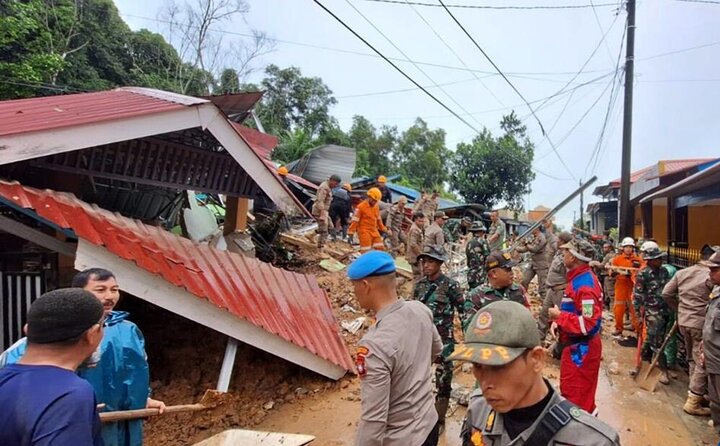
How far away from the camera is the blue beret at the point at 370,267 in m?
2.16

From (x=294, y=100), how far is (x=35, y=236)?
2988cm

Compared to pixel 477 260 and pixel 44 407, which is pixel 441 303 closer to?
pixel 44 407

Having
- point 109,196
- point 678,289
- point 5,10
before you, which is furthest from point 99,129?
point 5,10

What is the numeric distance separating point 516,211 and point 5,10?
29.2 m

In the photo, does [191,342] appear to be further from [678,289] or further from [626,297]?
[626,297]

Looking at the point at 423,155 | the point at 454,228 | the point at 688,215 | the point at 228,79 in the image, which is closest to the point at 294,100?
the point at 228,79

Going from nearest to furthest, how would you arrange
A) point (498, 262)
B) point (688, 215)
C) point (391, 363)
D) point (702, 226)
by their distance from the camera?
point (391, 363)
point (498, 262)
point (702, 226)
point (688, 215)

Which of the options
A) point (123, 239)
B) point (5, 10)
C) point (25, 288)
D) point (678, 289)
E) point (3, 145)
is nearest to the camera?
point (3, 145)

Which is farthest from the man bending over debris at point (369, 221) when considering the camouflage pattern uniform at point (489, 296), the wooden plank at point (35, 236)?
the wooden plank at point (35, 236)

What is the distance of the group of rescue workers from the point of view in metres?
1.27

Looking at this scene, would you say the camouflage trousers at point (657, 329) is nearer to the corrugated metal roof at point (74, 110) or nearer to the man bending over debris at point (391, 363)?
the man bending over debris at point (391, 363)

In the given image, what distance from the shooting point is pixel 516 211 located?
27.8 meters

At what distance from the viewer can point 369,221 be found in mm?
9641

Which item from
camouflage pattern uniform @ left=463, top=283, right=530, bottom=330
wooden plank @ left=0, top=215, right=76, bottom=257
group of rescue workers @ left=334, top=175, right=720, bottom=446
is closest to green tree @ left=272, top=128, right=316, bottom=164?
group of rescue workers @ left=334, top=175, right=720, bottom=446
